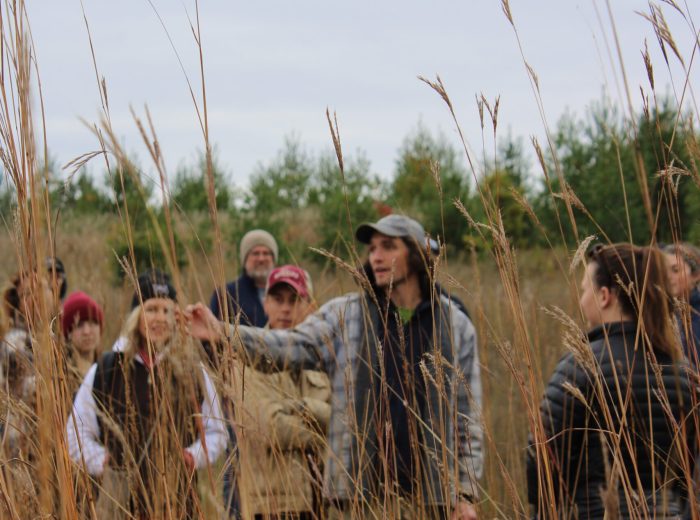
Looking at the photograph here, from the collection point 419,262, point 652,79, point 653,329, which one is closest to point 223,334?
point 652,79

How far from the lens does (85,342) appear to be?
3625 millimetres

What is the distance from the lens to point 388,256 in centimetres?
282

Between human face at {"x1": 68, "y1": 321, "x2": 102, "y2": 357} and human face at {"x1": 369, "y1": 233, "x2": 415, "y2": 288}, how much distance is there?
136 centimetres

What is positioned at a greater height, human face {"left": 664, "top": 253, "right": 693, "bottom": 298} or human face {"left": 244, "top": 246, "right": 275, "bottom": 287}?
human face {"left": 244, "top": 246, "right": 275, "bottom": 287}

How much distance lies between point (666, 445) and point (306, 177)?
1951cm

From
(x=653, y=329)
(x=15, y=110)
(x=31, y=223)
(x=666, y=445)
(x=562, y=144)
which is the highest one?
(x=562, y=144)

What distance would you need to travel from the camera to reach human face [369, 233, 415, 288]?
2.78 metres

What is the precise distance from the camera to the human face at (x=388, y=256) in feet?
9.11

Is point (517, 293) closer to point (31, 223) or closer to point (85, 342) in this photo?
point (31, 223)

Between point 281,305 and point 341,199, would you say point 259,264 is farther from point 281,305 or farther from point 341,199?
point 341,199

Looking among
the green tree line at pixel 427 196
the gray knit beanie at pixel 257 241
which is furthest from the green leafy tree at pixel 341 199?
the gray knit beanie at pixel 257 241

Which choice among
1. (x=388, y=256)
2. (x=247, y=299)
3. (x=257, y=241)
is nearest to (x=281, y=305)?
(x=388, y=256)

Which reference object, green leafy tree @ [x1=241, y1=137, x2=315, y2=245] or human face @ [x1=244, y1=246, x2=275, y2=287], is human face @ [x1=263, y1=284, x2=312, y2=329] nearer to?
human face @ [x1=244, y1=246, x2=275, y2=287]

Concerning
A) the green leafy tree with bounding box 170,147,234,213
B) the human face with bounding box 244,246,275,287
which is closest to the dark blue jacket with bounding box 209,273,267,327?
the human face with bounding box 244,246,275,287
